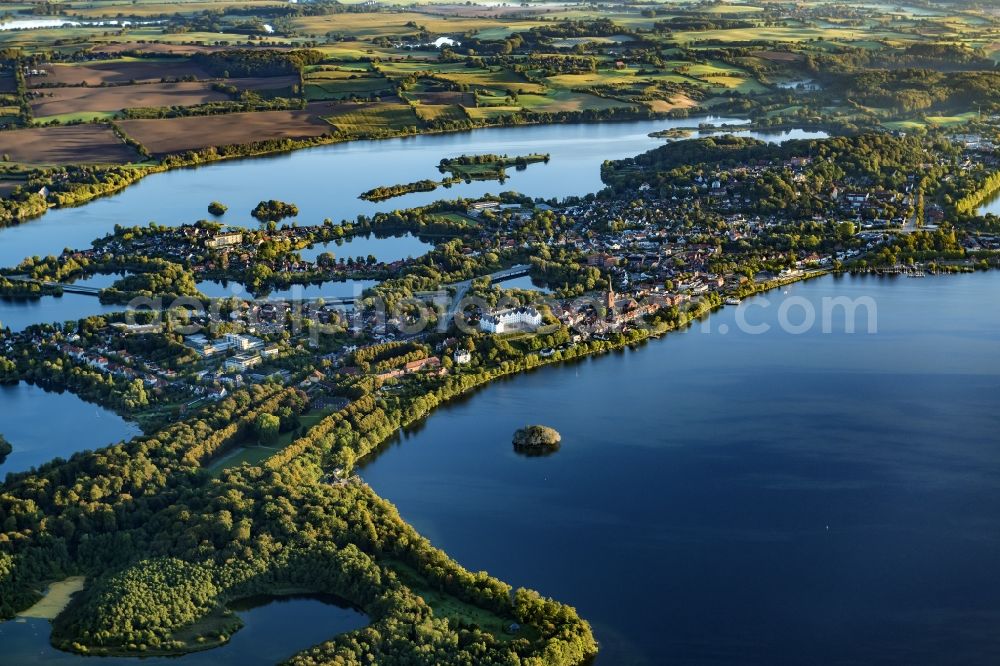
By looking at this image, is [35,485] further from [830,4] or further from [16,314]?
[830,4]

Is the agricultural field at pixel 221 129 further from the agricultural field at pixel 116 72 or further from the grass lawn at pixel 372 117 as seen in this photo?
the agricultural field at pixel 116 72

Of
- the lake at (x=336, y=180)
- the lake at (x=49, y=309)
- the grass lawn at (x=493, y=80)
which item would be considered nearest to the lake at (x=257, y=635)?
the lake at (x=49, y=309)

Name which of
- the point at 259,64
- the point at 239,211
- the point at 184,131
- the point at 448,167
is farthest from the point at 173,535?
the point at 259,64

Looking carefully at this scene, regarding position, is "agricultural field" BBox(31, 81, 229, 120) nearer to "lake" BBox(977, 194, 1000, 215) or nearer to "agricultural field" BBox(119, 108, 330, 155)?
"agricultural field" BBox(119, 108, 330, 155)

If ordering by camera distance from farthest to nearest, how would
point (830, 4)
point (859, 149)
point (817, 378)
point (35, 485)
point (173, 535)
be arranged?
1. point (830, 4)
2. point (859, 149)
3. point (817, 378)
4. point (35, 485)
5. point (173, 535)

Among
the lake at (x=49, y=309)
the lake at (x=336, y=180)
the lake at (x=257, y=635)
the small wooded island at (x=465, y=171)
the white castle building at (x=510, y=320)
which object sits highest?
the white castle building at (x=510, y=320)
